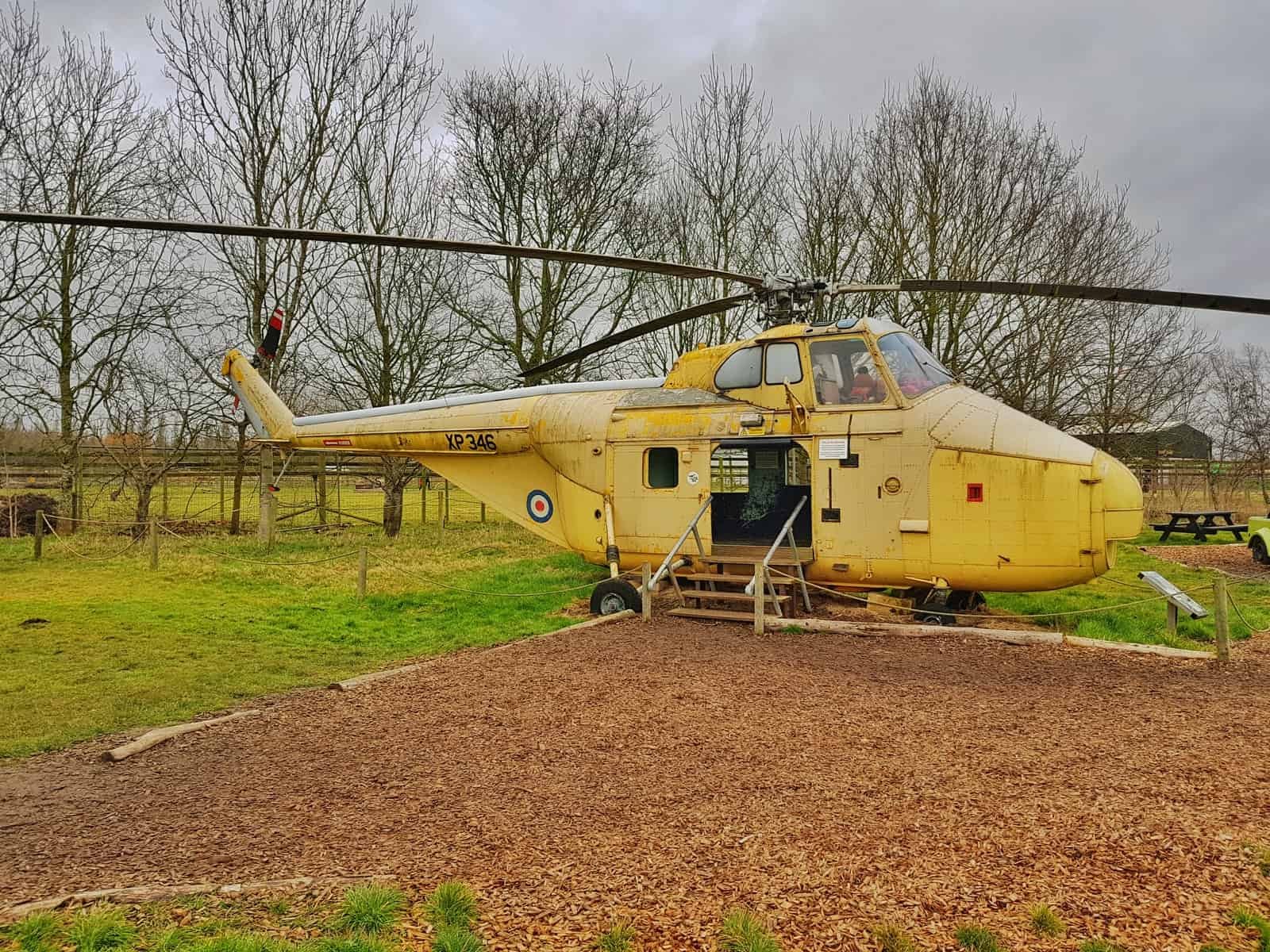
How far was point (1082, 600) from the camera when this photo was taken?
10969 mm

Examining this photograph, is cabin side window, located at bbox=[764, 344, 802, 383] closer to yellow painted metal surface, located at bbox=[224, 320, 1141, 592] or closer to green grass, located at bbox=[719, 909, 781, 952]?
yellow painted metal surface, located at bbox=[224, 320, 1141, 592]

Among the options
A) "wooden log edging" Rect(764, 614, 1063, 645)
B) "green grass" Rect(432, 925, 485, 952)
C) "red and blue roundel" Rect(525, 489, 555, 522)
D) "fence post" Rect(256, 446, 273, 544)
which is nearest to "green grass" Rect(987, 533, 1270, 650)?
"wooden log edging" Rect(764, 614, 1063, 645)

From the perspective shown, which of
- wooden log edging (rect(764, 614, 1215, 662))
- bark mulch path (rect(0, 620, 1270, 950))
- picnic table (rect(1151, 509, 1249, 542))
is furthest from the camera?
picnic table (rect(1151, 509, 1249, 542))

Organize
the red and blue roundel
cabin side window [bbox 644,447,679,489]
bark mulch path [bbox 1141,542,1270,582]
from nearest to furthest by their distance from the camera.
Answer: cabin side window [bbox 644,447,679,489]
the red and blue roundel
bark mulch path [bbox 1141,542,1270,582]

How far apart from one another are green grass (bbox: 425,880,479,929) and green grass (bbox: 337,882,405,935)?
0.43ft

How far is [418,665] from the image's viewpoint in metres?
7.47

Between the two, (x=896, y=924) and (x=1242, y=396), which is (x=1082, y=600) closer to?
(x=896, y=924)

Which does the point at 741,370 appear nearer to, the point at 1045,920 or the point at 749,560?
the point at 749,560

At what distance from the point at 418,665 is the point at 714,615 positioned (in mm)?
3390

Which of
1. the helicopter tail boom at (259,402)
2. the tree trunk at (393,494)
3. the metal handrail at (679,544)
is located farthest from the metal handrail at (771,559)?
the tree trunk at (393,494)

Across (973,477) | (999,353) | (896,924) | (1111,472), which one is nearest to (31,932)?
(896,924)

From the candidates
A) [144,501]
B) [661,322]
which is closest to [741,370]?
[661,322]

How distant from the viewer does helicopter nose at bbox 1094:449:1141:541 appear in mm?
7375

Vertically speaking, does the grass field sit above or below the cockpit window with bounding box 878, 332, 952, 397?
below
